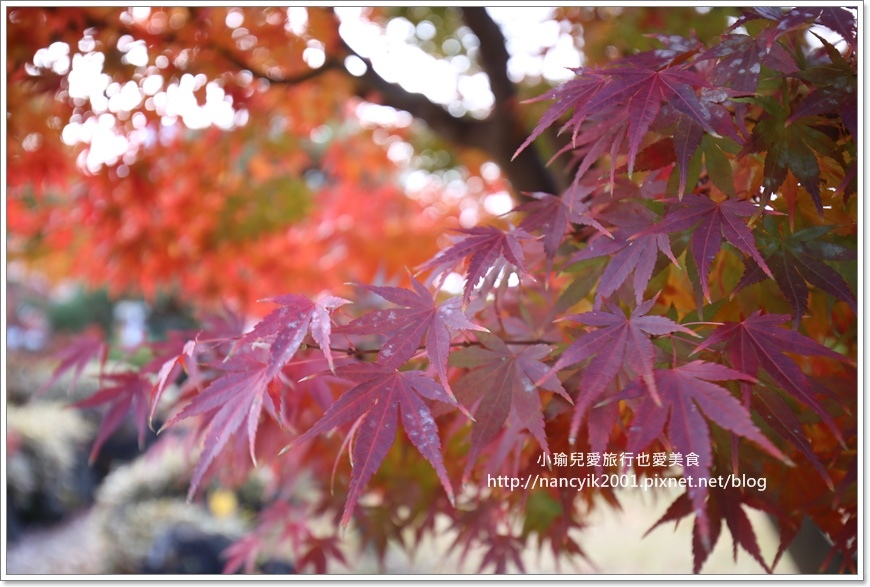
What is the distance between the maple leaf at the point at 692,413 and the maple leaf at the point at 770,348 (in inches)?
2.8

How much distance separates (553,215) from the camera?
73 cm

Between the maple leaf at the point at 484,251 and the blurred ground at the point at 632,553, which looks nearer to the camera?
the maple leaf at the point at 484,251

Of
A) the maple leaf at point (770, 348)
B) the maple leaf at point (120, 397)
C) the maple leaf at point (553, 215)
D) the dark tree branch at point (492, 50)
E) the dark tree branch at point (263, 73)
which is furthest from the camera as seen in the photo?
the dark tree branch at point (492, 50)

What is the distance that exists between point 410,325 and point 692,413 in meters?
0.25

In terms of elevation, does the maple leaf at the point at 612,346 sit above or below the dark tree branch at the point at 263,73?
below

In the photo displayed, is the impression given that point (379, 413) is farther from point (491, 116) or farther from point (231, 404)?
point (491, 116)

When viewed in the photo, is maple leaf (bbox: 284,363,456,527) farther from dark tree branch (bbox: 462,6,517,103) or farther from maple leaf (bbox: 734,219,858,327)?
dark tree branch (bbox: 462,6,517,103)

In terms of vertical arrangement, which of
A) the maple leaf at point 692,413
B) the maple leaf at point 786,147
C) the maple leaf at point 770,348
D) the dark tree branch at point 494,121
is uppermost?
the dark tree branch at point 494,121

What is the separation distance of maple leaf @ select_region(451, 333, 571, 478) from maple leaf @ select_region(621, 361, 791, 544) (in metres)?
0.09

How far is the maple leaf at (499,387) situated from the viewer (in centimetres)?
60

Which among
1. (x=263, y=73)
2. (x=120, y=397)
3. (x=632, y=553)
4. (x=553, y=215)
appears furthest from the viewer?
(x=263, y=73)

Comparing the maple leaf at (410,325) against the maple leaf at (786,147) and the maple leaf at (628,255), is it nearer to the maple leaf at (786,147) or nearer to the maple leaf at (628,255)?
the maple leaf at (628,255)

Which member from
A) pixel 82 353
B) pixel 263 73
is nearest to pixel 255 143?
pixel 263 73

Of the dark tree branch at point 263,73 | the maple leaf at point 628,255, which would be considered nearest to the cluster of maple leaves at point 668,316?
the maple leaf at point 628,255
